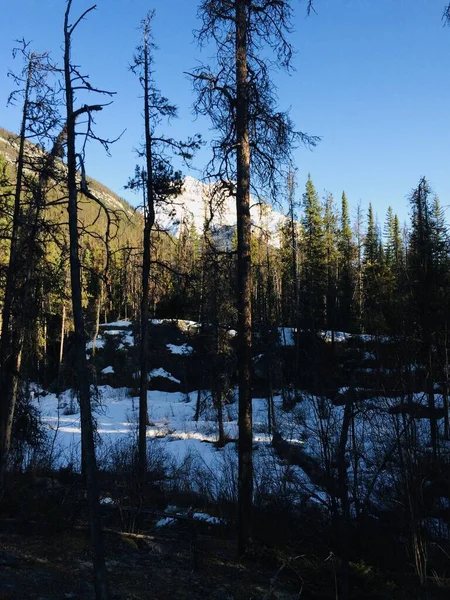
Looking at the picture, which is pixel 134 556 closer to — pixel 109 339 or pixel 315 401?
pixel 315 401

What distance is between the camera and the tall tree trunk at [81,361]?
15.5 feet

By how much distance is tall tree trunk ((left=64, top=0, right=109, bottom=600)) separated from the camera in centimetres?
471

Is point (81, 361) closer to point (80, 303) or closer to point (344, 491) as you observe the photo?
point (80, 303)

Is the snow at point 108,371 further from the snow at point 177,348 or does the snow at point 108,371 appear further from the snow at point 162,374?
the snow at point 177,348

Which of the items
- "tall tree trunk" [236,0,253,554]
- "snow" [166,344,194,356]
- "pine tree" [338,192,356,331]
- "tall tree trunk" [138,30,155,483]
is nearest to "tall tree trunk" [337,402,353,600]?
"tall tree trunk" [236,0,253,554]

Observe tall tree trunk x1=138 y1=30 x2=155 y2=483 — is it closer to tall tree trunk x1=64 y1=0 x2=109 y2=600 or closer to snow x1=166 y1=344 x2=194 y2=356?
tall tree trunk x1=64 y1=0 x2=109 y2=600

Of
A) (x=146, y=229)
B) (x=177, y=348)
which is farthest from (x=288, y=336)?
(x=146, y=229)

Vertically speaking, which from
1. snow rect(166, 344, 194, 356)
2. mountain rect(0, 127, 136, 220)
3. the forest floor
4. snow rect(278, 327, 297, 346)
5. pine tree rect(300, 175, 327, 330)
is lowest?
the forest floor

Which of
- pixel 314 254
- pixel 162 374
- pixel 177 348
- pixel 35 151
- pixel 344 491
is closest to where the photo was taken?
pixel 344 491

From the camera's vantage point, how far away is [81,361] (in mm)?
5055

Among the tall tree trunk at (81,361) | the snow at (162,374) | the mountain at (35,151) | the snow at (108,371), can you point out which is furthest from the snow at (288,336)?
the tall tree trunk at (81,361)

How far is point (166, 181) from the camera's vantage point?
14883 mm

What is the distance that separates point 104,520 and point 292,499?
4073 mm

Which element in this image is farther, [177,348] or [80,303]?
[177,348]
